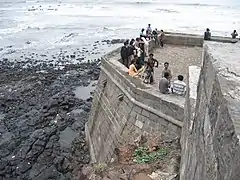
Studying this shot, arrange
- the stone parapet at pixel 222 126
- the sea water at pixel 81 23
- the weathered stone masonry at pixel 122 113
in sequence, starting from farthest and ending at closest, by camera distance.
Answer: the sea water at pixel 81 23 < the weathered stone masonry at pixel 122 113 < the stone parapet at pixel 222 126

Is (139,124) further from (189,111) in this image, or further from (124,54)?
(124,54)

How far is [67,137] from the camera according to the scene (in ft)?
61.4

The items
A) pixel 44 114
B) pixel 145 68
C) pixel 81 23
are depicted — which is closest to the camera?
pixel 145 68

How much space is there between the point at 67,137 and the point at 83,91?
831 cm

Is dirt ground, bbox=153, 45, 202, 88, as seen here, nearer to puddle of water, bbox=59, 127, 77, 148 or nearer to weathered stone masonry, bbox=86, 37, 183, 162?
weathered stone masonry, bbox=86, 37, 183, 162

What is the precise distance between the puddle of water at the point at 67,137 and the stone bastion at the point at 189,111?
137 cm

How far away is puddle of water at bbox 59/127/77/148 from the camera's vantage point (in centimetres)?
1786

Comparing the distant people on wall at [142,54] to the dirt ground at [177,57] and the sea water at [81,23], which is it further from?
the sea water at [81,23]

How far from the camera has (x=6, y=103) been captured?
24.4 m

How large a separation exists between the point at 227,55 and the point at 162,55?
13591 millimetres

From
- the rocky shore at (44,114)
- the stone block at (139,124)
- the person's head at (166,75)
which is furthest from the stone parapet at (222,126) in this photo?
the rocky shore at (44,114)

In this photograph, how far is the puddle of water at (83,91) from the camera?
2555 centimetres

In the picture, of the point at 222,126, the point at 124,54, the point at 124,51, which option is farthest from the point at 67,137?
the point at 222,126

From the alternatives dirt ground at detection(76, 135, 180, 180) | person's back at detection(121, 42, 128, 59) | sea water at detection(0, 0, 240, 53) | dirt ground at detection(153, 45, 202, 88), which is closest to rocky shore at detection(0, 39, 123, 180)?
person's back at detection(121, 42, 128, 59)
